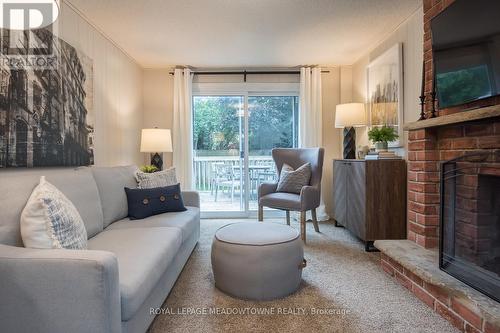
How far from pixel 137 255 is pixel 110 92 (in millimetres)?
2328

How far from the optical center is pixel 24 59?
1.92 m

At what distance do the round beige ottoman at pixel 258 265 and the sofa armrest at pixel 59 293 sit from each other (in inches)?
34.6

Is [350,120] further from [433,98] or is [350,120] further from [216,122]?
[216,122]

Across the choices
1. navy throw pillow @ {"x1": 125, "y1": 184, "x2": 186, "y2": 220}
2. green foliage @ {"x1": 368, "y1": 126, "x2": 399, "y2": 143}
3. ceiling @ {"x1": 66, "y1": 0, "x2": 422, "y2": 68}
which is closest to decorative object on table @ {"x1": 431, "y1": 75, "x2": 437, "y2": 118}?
green foliage @ {"x1": 368, "y1": 126, "x2": 399, "y2": 143}

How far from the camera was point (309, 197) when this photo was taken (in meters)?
3.23

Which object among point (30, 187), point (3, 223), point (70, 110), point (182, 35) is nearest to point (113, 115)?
point (70, 110)

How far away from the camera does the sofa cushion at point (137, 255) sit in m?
1.25

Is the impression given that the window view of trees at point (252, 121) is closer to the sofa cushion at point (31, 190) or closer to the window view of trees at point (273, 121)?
the window view of trees at point (273, 121)

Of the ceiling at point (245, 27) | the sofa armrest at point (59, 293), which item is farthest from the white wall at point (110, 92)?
the sofa armrest at point (59, 293)

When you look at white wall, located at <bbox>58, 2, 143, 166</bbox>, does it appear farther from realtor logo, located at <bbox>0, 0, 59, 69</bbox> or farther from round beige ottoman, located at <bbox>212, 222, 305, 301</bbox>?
round beige ottoman, located at <bbox>212, 222, 305, 301</bbox>

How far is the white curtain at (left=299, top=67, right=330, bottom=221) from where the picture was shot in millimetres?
4172

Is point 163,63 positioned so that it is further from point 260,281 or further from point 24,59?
point 260,281

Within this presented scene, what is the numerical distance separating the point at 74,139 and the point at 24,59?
72cm

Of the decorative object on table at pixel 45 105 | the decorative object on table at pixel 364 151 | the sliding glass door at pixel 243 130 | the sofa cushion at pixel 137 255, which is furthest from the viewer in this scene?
the sliding glass door at pixel 243 130
